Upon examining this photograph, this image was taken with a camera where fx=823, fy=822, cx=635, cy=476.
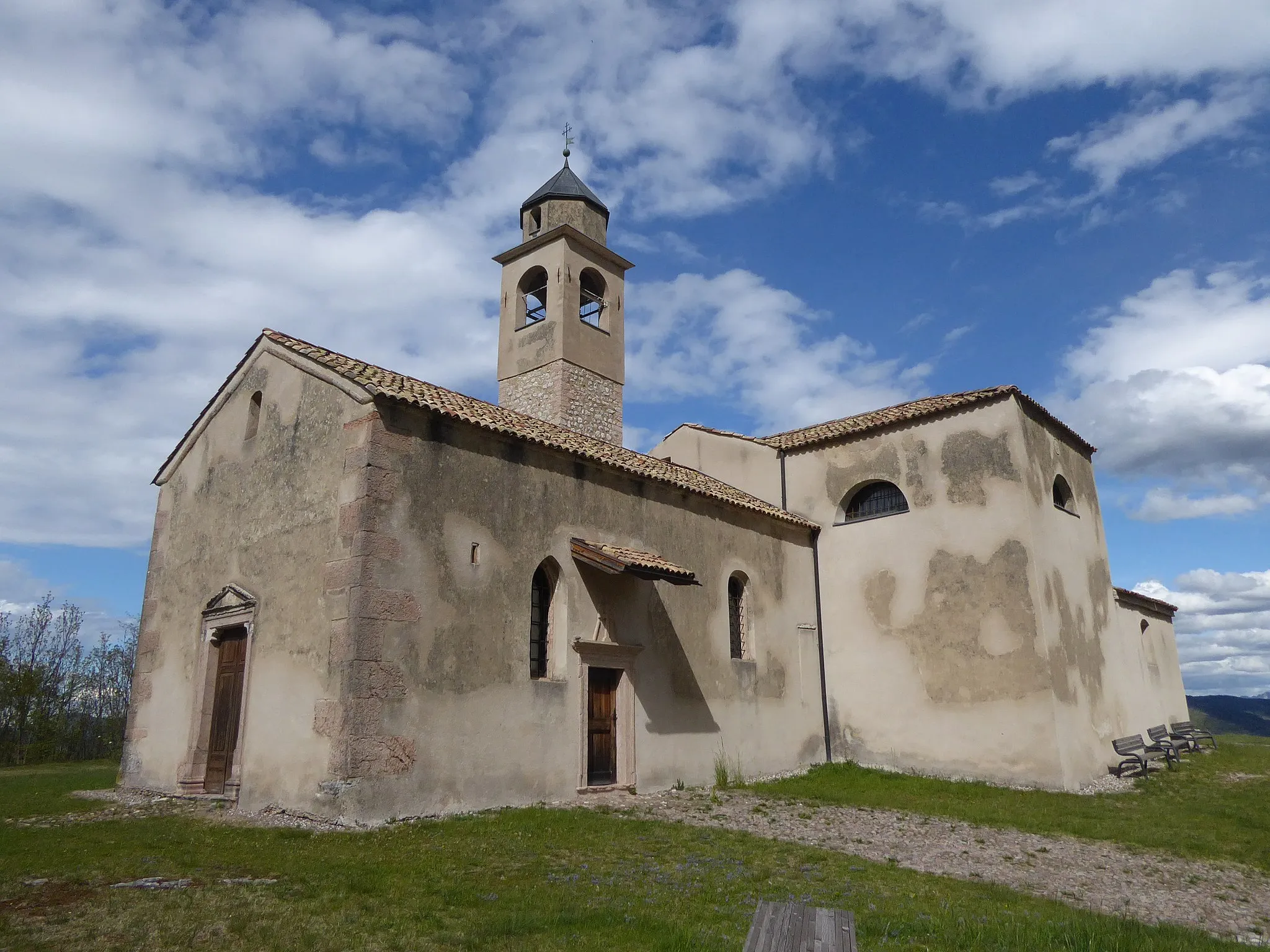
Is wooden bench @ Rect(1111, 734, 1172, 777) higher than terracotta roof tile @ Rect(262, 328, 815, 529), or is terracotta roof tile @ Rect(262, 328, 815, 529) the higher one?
terracotta roof tile @ Rect(262, 328, 815, 529)

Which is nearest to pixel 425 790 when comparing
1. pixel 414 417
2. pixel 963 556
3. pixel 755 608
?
pixel 414 417

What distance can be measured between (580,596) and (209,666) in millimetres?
6288

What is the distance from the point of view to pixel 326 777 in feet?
33.7

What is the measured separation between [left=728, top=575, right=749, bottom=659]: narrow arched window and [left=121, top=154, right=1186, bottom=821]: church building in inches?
2.5

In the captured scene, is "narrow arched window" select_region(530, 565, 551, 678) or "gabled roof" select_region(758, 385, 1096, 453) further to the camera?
"gabled roof" select_region(758, 385, 1096, 453)

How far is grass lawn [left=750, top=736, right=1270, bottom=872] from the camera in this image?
11.0 meters

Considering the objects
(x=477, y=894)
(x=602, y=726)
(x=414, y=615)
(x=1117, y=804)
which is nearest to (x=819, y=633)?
(x=1117, y=804)

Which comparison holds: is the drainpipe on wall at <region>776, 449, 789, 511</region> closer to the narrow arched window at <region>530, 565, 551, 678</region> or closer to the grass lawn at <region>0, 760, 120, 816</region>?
the narrow arched window at <region>530, 565, 551, 678</region>

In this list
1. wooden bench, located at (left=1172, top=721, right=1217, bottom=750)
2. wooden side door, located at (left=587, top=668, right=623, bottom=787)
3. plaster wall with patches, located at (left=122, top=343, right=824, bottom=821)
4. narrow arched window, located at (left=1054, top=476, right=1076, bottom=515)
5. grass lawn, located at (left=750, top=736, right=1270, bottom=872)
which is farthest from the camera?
wooden bench, located at (left=1172, top=721, right=1217, bottom=750)

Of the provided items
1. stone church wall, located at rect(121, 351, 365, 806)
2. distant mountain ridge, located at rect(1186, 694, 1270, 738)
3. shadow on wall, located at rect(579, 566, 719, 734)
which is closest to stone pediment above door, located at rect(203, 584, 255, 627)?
stone church wall, located at rect(121, 351, 365, 806)

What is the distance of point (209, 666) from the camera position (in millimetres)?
13625

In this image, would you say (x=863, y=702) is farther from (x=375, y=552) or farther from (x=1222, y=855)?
(x=375, y=552)

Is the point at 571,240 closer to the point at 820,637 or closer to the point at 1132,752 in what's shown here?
the point at 820,637

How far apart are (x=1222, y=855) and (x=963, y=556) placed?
284 inches
